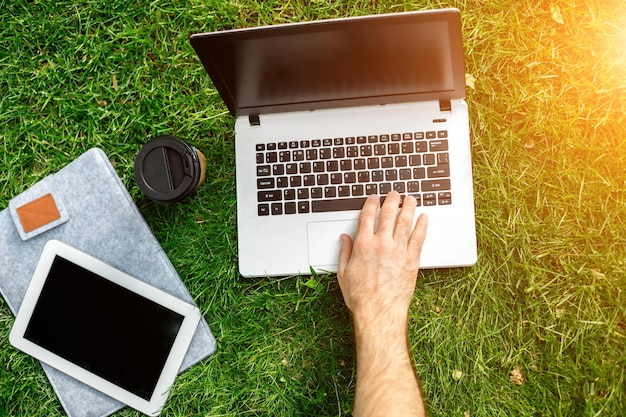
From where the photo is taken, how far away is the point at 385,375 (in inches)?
46.2

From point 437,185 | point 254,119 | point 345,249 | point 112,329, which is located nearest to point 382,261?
point 345,249

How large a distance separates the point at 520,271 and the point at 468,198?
0.83 ft

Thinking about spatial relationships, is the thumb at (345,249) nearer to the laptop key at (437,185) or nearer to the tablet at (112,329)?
the laptop key at (437,185)

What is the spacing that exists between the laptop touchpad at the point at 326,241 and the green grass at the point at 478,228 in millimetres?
77

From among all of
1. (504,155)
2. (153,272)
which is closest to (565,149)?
(504,155)

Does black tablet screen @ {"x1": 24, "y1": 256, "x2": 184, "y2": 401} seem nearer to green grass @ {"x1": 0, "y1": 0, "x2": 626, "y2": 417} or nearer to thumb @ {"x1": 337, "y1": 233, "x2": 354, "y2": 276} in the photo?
green grass @ {"x1": 0, "y1": 0, "x2": 626, "y2": 417}

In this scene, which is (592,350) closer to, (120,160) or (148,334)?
(148,334)

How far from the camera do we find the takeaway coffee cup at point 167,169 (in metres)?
1.24

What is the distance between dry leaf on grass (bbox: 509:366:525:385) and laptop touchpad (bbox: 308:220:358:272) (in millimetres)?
484

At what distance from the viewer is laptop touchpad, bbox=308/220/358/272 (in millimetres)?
1216

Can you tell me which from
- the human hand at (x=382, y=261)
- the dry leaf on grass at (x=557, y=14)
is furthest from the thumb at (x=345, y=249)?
the dry leaf on grass at (x=557, y=14)

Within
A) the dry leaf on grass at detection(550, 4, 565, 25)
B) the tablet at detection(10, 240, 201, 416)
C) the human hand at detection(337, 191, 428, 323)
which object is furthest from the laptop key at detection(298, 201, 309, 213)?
the dry leaf on grass at detection(550, 4, 565, 25)

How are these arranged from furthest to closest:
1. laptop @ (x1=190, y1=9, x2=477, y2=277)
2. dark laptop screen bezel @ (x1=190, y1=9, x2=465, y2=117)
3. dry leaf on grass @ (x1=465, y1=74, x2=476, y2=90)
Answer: dry leaf on grass @ (x1=465, y1=74, x2=476, y2=90) → laptop @ (x1=190, y1=9, x2=477, y2=277) → dark laptop screen bezel @ (x1=190, y1=9, x2=465, y2=117)

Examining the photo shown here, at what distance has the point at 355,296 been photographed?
1.22m
